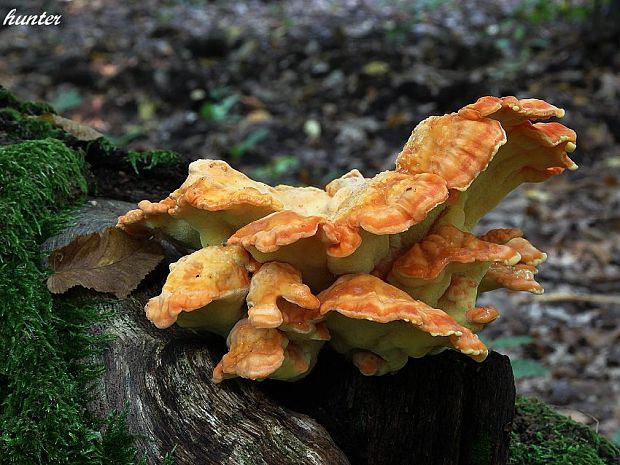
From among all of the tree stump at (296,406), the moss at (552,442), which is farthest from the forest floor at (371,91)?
the tree stump at (296,406)

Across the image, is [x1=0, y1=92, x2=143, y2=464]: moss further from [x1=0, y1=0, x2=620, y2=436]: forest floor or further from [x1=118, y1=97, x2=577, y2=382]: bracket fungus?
[x1=0, y1=0, x2=620, y2=436]: forest floor

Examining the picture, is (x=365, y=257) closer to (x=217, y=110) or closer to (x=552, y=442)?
(x=552, y=442)

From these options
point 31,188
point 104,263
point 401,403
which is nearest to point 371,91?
point 31,188

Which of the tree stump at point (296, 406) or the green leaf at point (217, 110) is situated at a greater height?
the tree stump at point (296, 406)

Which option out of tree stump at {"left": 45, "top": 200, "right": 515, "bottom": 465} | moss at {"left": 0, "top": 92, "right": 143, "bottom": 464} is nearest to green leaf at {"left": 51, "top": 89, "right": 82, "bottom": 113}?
moss at {"left": 0, "top": 92, "right": 143, "bottom": 464}

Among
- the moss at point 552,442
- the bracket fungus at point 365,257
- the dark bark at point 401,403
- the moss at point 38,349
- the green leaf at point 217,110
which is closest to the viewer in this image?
the bracket fungus at point 365,257

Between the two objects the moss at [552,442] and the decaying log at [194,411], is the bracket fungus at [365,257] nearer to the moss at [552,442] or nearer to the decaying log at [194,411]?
the decaying log at [194,411]

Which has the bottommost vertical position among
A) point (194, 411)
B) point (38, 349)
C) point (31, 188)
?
point (194, 411)
